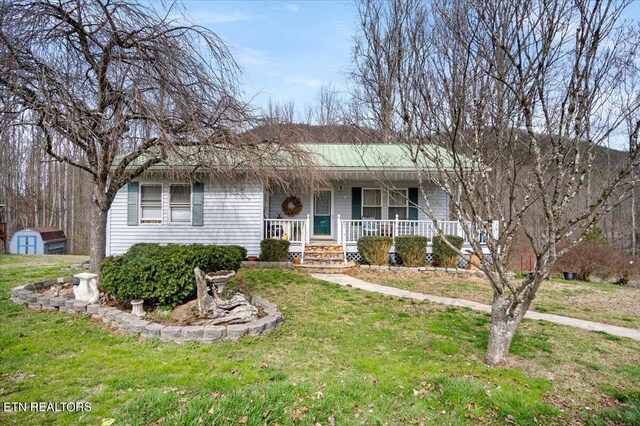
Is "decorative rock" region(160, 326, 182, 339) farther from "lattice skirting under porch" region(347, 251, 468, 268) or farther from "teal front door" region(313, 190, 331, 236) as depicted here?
"teal front door" region(313, 190, 331, 236)

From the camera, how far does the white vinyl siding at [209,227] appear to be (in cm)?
1083

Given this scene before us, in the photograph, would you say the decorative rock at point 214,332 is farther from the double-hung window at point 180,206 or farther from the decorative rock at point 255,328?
the double-hung window at point 180,206

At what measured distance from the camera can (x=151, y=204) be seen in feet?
35.8

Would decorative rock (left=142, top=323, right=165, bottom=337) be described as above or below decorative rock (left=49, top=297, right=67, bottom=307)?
below

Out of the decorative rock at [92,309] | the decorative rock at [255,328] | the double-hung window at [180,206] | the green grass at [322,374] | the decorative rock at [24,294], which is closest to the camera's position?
the green grass at [322,374]

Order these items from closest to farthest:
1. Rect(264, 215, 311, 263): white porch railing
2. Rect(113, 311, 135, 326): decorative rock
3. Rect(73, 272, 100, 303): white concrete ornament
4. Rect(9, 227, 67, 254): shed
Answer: Rect(113, 311, 135, 326): decorative rock, Rect(73, 272, 100, 303): white concrete ornament, Rect(264, 215, 311, 263): white porch railing, Rect(9, 227, 67, 254): shed

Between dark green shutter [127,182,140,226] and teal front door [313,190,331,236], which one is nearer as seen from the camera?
dark green shutter [127,182,140,226]

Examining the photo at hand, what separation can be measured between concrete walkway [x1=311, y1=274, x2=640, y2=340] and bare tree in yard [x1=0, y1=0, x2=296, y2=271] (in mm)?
4269

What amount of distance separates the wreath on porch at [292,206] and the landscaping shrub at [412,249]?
391 cm

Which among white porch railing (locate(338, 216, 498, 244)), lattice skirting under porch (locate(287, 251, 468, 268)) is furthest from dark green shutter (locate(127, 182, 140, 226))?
white porch railing (locate(338, 216, 498, 244))

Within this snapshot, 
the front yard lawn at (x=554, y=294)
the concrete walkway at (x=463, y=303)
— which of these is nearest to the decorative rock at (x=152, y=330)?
the concrete walkway at (x=463, y=303)

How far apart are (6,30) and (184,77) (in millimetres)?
2180

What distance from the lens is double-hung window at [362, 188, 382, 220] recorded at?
12.1m

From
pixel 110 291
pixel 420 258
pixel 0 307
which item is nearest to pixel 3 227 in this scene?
pixel 0 307
